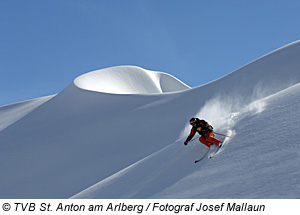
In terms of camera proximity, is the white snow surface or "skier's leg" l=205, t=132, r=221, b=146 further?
"skier's leg" l=205, t=132, r=221, b=146

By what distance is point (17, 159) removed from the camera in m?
21.0

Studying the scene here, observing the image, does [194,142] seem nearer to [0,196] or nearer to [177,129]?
[177,129]

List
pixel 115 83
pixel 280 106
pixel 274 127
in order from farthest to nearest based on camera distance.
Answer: pixel 115 83 → pixel 280 106 → pixel 274 127

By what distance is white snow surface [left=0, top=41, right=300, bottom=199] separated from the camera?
677cm

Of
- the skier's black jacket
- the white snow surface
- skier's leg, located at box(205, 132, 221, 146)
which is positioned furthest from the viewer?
the skier's black jacket

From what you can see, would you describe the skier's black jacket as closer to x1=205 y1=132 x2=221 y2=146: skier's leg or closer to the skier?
the skier

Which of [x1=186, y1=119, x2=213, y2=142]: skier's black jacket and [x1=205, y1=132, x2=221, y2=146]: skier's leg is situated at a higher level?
[x1=186, y1=119, x2=213, y2=142]: skier's black jacket

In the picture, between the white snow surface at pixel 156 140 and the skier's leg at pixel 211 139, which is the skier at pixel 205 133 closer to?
the skier's leg at pixel 211 139

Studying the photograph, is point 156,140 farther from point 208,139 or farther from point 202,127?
point 208,139

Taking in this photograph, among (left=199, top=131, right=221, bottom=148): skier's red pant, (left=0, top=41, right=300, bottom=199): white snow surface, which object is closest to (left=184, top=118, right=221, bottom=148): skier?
(left=199, top=131, right=221, bottom=148): skier's red pant

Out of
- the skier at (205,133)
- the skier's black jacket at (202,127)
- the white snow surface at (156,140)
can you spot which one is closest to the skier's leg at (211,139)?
the skier at (205,133)

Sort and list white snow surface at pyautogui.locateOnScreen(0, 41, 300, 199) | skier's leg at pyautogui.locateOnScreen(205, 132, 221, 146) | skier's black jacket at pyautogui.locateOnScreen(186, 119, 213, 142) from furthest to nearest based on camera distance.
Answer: skier's black jacket at pyautogui.locateOnScreen(186, 119, 213, 142)
skier's leg at pyautogui.locateOnScreen(205, 132, 221, 146)
white snow surface at pyautogui.locateOnScreen(0, 41, 300, 199)

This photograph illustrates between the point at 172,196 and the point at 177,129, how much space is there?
44.1 ft

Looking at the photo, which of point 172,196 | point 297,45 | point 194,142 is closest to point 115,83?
point 297,45
